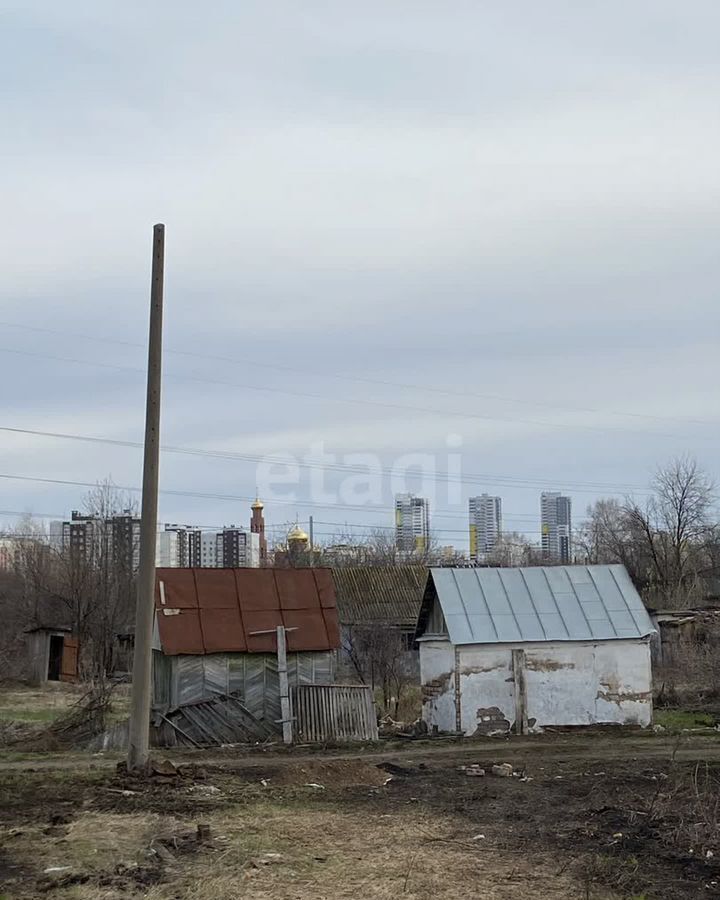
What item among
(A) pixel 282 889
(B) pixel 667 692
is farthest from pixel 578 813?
(B) pixel 667 692

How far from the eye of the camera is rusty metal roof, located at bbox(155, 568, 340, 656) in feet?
75.6

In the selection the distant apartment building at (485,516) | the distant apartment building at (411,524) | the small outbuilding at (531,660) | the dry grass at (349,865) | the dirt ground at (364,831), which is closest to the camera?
the dry grass at (349,865)

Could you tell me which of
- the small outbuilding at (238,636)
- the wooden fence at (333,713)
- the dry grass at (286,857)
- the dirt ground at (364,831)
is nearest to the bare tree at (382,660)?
the small outbuilding at (238,636)

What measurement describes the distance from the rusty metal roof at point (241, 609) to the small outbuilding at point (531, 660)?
249cm

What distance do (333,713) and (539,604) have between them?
17.7 feet

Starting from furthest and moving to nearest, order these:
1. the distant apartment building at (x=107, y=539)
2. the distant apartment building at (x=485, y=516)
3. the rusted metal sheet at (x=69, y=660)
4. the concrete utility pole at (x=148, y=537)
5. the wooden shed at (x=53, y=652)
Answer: the distant apartment building at (x=485, y=516)
the distant apartment building at (x=107, y=539)
the rusted metal sheet at (x=69, y=660)
the wooden shed at (x=53, y=652)
the concrete utility pole at (x=148, y=537)

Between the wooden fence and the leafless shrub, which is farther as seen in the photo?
the leafless shrub

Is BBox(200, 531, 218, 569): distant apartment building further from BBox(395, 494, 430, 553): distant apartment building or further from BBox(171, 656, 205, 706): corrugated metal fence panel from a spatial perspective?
BBox(171, 656, 205, 706): corrugated metal fence panel

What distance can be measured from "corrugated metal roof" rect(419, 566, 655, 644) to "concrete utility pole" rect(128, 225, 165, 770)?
894 cm

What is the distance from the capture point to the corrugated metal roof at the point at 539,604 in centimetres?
2359

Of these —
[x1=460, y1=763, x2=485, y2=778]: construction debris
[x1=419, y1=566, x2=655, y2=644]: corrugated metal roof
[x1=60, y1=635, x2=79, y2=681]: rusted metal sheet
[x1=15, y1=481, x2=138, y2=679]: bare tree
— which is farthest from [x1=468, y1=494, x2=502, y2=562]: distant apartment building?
[x1=460, y1=763, x2=485, y2=778]: construction debris

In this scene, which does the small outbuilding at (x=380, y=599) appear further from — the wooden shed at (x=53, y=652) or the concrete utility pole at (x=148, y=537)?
the concrete utility pole at (x=148, y=537)

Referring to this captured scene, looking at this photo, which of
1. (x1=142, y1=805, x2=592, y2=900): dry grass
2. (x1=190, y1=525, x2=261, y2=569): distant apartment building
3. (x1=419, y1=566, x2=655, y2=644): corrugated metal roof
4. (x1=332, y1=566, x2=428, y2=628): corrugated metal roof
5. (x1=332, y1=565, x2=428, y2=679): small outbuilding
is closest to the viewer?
(x1=142, y1=805, x2=592, y2=900): dry grass

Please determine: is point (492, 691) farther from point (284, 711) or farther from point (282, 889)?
point (282, 889)
